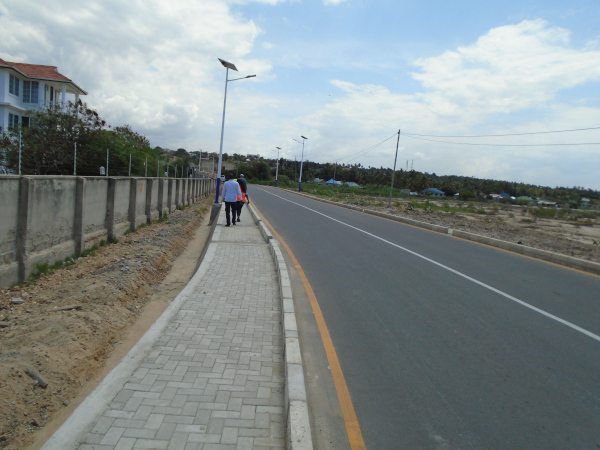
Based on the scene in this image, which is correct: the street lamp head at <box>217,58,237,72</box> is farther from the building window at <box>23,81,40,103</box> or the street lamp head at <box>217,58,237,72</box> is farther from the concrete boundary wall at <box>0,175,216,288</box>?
the building window at <box>23,81,40,103</box>

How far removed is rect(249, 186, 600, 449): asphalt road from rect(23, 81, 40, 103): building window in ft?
98.4

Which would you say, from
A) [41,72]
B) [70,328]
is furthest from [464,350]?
[41,72]

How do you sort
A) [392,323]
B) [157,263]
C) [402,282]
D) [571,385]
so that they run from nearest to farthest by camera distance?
[571,385], [392,323], [402,282], [157,263]

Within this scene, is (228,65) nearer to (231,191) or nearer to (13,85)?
(231,191)

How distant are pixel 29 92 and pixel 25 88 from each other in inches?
14.9

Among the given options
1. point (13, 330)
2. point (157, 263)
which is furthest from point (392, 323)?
point (157, 263)

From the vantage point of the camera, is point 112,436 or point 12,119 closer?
point 112,436

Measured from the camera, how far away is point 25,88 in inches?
1182

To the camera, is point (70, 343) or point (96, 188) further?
point (96, 188)

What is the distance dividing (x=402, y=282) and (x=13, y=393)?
5997 millimetres

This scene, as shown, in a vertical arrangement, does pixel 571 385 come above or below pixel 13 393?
above

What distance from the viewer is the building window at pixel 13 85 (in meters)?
27.8

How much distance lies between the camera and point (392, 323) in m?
5.57

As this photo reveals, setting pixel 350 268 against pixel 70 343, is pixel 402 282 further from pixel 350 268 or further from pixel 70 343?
pixel 70 343
